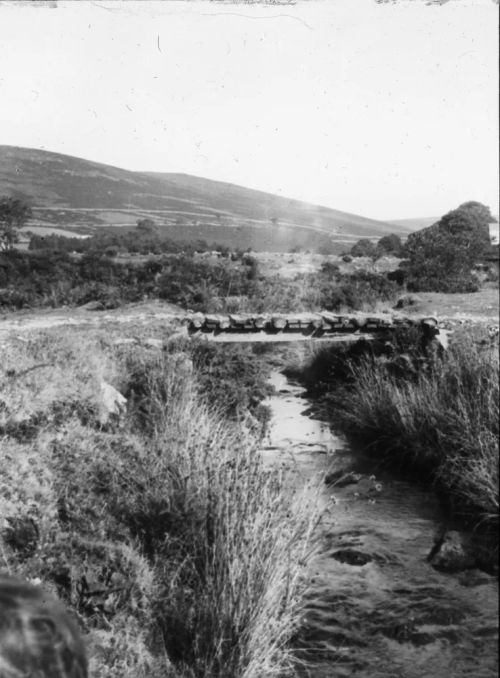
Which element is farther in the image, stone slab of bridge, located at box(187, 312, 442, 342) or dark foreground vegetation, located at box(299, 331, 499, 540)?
stone slab of bridge, located at box(187, 312, 442, 342)

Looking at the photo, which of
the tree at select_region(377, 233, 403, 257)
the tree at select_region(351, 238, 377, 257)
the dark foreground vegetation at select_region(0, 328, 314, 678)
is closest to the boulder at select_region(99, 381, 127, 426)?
the dark foreground vegetation at select_region(0, 328, 314, 678)

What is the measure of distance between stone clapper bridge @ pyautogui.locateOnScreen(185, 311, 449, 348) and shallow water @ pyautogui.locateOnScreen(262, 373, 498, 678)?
414 centimetres

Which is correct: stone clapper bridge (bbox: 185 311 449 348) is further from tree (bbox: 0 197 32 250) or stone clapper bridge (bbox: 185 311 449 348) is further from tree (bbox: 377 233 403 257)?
tree (bbox: 377 233 403 257)

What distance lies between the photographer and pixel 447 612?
4.55m

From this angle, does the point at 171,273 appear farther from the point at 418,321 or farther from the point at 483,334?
the point at 483,334

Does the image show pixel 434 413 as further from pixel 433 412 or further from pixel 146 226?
pixel 146 226

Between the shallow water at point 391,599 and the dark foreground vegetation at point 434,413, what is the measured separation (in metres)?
0.50

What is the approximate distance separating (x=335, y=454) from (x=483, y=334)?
314 cm

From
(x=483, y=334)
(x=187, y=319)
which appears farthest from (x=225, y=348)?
(x=483, y=334)

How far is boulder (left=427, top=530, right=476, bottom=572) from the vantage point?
5110 millimetres

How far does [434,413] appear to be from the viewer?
24.7 ft

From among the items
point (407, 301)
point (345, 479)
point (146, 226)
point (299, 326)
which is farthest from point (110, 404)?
point (407, 301)

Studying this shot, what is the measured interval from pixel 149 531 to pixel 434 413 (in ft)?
12.6

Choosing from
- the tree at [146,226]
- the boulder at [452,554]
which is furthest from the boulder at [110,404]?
the tree at [146,226]
